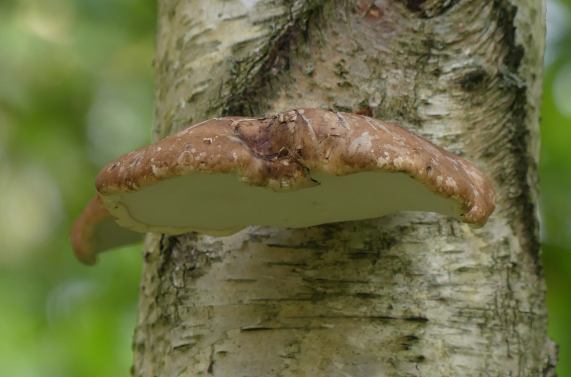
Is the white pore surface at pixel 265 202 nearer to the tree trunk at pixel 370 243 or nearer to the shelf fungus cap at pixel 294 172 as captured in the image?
the shelf fungus cap at pixel 294 172

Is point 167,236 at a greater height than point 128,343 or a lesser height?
lesser

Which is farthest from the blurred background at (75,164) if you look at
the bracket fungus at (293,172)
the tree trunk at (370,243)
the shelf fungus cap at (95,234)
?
the bracket fungus at (293,172)

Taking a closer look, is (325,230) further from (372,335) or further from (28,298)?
(28,298)

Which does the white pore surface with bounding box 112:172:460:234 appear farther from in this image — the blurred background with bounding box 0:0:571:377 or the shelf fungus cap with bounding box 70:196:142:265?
the blurred background with bounding box 0:0:571:377

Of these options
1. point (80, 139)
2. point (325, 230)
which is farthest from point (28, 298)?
point (325, 230)

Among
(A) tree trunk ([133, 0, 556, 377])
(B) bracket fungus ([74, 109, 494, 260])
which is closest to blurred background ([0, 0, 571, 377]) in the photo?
(A) tree trunk ([133, 0, 556, 377])

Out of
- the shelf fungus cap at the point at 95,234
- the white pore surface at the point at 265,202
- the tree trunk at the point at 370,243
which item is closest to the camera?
the white pore surface at the point at 265,202
